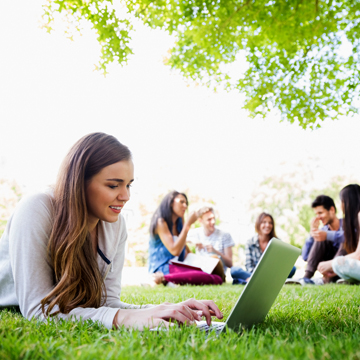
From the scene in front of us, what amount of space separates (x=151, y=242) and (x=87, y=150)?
4.84 m

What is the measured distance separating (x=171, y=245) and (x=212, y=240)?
5.97ft

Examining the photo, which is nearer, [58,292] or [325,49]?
[58,292]

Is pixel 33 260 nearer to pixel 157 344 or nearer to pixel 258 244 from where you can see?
pixel 157 344

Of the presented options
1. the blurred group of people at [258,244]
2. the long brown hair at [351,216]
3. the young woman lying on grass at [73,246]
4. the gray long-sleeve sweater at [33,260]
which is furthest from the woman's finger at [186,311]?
the long brown hair at [351,216]

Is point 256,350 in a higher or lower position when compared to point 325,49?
lower

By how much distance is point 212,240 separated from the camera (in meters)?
7.89

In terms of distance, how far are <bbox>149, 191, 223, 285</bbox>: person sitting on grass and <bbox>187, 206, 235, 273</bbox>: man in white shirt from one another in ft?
2.92

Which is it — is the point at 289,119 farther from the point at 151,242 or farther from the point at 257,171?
the point at 257,171

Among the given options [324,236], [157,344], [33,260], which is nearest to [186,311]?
[157,344]

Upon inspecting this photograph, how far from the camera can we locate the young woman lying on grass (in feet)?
5.47

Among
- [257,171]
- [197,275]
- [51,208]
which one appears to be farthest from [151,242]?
[257,171]

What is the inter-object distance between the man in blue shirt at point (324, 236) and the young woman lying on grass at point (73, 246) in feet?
17.3

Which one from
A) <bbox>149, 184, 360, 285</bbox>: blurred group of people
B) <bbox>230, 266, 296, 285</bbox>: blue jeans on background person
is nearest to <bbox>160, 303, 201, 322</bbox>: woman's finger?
<bbox>149, 184, 360, 285</bbox>: blurred group of people

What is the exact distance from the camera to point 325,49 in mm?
7496
